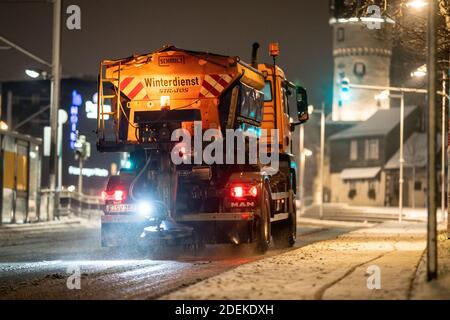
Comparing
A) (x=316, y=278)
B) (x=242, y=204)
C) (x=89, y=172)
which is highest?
(x=89, y=172)

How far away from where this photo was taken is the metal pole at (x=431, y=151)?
11.1 metres

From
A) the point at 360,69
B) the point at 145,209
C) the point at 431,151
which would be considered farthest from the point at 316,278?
the point at 360,69

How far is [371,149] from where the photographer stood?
93875mm

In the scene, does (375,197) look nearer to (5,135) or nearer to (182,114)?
(5,135)

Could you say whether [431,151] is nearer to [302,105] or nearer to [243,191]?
[243,191]

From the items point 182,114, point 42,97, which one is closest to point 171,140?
point 182,114

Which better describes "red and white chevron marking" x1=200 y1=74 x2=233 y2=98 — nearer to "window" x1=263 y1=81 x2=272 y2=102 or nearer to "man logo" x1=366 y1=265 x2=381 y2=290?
"window" x1=263 y1=81 x2=272 y2=102

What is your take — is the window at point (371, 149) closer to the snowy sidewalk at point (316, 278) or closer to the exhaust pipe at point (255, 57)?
the exhaust pipe at point (255, 57)

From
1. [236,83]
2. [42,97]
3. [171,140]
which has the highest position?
[42,97]

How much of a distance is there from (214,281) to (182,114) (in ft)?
23.7

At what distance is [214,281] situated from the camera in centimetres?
1153

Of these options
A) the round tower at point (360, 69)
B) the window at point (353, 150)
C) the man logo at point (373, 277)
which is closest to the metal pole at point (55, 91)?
the man logo at point (373, 277)

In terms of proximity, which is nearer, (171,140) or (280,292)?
(280,292)

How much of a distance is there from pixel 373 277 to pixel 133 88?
8.67 meters
